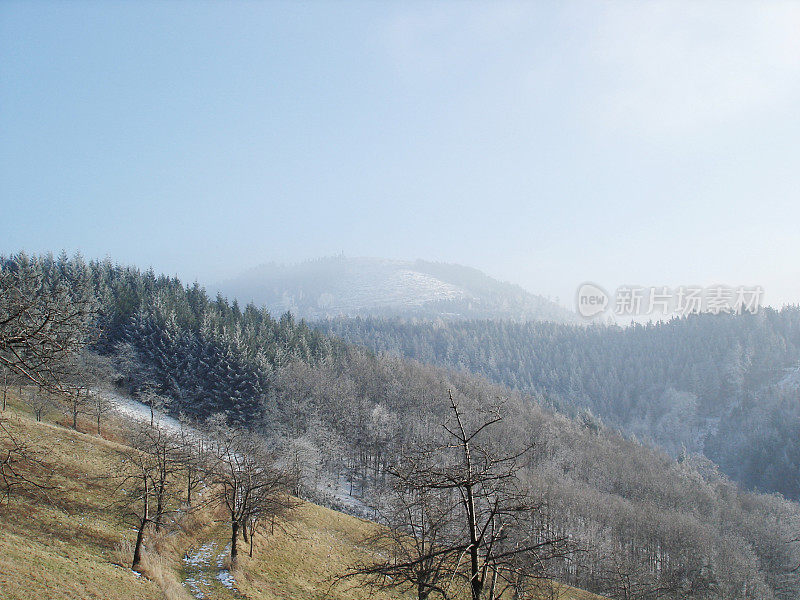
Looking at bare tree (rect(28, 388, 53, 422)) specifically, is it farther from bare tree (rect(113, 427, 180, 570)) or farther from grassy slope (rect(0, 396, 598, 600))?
bare tree (rect(113, 427, 180, 570))

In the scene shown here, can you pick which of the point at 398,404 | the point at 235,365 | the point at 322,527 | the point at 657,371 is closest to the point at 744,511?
the point at 398,404

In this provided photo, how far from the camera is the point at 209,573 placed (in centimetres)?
2291

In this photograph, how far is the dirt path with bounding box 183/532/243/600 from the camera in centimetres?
2078

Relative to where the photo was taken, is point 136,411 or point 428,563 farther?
point 136,411

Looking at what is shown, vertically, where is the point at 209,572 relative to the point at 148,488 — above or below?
below

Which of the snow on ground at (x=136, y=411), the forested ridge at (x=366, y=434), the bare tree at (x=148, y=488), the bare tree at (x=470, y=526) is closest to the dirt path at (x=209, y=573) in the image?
the bare tree at (x=148, y=488)

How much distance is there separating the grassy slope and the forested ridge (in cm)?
1572

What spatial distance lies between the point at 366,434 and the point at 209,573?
145 ft

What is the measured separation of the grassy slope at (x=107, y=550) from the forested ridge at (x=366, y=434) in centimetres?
1572

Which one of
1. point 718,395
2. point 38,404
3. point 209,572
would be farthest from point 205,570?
point 718,395

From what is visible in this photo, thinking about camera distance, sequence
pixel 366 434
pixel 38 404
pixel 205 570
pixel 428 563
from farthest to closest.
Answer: pixel 366 434, pixel 38 404, pixel 205 570, pixel 428 563

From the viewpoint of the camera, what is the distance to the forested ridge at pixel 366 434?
5112 cm

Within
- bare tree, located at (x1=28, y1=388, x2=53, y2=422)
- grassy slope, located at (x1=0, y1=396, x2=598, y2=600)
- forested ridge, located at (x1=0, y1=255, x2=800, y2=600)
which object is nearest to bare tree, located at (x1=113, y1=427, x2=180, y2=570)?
grassy slope, located at (x1=0, y1=396, x2=598, y2=600)

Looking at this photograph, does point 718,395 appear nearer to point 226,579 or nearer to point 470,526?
point 226,579
